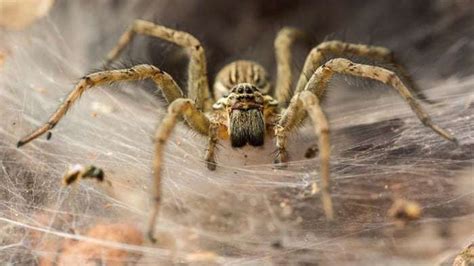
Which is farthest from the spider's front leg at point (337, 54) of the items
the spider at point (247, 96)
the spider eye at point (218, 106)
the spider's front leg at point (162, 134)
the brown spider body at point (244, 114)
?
the spider's front leg at point (162, 134)

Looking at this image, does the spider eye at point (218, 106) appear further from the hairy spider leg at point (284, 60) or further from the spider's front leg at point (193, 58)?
the hairy spider leg at point (284, 60)

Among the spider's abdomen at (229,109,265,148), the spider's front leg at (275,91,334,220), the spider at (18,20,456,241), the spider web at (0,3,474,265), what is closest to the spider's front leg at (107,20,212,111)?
the spider at (18,20,456,241)

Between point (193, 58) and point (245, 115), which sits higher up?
point (193, 58)

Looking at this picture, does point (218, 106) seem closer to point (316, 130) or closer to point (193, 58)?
point (193, 58)

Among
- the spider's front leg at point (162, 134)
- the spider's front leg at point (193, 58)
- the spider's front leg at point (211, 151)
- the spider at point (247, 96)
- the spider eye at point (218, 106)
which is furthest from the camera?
the spider's front leg at point (193, 58)

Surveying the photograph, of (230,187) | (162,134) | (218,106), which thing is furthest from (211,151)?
→ (162,134)
